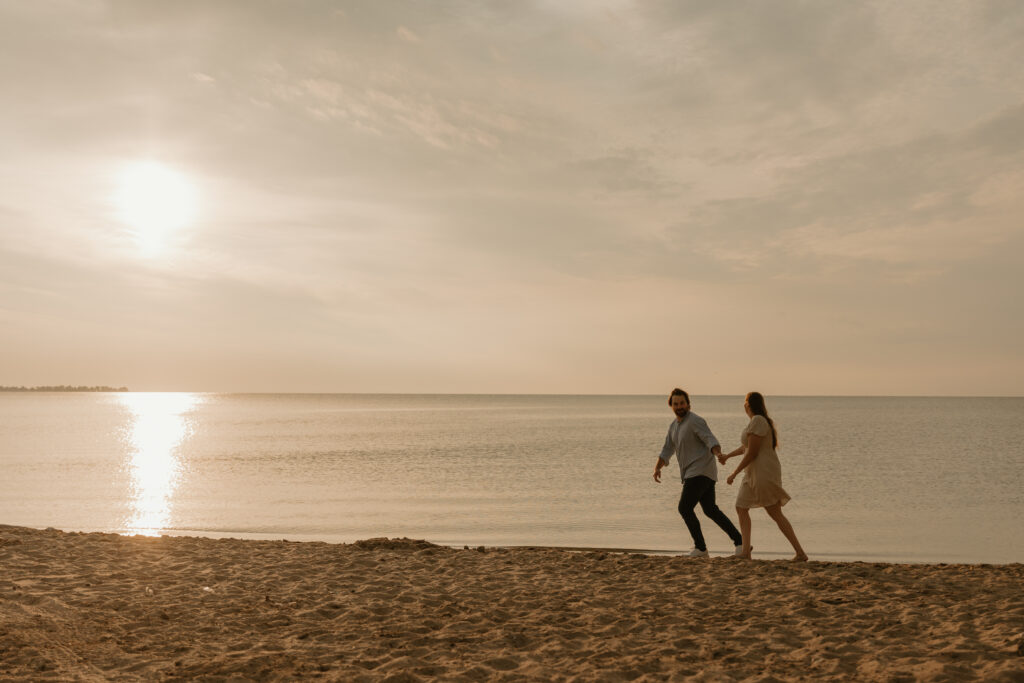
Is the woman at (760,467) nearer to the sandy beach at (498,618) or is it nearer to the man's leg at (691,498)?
the man's leg at (691,498)

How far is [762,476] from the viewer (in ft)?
28.3

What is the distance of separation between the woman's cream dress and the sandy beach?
744 mm

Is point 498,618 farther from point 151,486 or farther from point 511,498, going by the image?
point 151,486

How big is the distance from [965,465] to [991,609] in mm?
28220

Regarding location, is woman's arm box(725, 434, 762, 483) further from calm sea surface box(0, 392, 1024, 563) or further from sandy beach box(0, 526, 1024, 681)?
calm sea surface box(0, 392, 1024, 563)

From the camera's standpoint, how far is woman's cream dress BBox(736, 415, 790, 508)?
8609 mm

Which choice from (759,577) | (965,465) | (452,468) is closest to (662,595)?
(759,577)

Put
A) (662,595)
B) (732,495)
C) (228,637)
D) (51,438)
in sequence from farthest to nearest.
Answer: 1. (51,438)
2. (732,495)
3. (662,595)
4. (228,637)

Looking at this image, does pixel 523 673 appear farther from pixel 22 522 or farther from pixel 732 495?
pixel 732 495

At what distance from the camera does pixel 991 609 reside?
6594 millimetres

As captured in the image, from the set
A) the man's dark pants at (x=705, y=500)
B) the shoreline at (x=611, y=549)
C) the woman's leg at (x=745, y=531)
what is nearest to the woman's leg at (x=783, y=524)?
the woman's leg at (x=745, y=531)

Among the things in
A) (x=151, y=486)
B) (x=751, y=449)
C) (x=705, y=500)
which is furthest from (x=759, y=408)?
(x=151, y=486)

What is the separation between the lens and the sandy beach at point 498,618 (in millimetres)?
5320

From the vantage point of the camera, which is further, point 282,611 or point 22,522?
point 22,522
